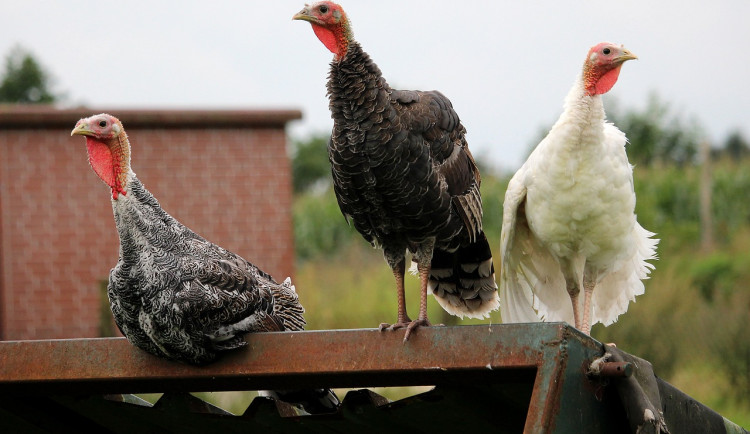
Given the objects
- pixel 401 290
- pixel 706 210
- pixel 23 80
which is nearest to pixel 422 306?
pixel 401 290

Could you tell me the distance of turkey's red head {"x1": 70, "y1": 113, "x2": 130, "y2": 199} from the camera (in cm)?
462

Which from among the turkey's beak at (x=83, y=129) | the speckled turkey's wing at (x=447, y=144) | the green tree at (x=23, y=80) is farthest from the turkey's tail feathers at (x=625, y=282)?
the green tree at (x=23, y=80)

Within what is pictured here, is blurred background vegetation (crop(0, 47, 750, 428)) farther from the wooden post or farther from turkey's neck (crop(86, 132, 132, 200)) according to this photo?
turkey's neck (crop(86, 132, 132, 200))

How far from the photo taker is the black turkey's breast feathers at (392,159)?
16.4 ft

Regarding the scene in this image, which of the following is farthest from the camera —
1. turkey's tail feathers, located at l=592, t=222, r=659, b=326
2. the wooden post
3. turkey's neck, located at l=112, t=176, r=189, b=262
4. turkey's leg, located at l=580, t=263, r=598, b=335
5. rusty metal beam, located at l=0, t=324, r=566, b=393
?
the wooden post

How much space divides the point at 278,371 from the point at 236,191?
1355 centimetres

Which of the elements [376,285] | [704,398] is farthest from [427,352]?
[376,285]

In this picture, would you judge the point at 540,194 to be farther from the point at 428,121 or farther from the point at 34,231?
the point at 34,231

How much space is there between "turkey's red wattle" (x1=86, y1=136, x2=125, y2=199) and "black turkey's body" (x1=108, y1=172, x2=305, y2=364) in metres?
0.05

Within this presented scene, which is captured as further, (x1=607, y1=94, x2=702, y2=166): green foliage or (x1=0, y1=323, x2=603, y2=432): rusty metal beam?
(x1=607, y1=94, x2=702, y2=166): green foliage

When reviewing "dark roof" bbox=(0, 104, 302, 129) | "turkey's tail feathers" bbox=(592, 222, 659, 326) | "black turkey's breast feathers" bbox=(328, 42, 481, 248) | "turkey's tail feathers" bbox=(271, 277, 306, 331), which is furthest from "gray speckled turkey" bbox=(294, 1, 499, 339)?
"dark roof" bbox=(0, 104, 302, 129)

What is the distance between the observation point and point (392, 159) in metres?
4.99

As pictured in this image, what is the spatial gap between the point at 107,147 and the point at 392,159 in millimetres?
1245

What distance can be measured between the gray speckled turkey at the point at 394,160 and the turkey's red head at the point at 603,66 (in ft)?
3.15
